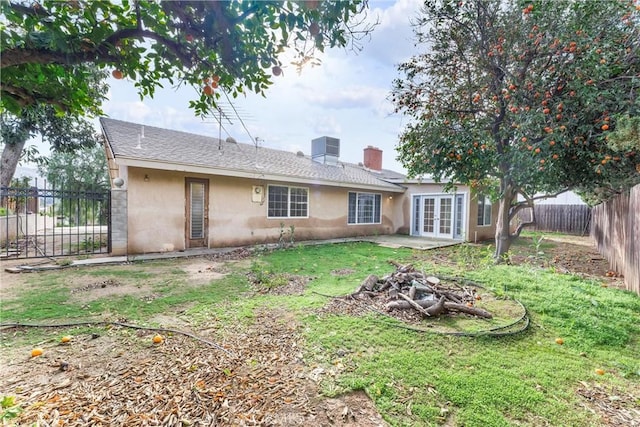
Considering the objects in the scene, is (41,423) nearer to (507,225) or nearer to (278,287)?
(278,287)

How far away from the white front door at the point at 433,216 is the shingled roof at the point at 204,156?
1.39 metres

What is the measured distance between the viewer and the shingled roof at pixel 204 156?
8.00 metres

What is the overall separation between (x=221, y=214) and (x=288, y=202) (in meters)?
2.68

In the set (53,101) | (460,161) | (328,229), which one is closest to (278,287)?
(53,101)

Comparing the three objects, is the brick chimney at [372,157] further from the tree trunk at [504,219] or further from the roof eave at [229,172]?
the tree trunk at [504,219]

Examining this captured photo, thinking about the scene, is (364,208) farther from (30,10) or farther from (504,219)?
(30,10)

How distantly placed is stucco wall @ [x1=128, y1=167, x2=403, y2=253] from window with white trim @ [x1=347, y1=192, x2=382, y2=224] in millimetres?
446

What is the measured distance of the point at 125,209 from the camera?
25.2ft

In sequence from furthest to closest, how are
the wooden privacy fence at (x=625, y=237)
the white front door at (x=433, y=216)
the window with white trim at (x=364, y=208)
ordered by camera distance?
the window with white trim at (x=364, y=208) → the white front door at (x=433, y=216) → the wooden privacy fence at (x=625, y=237)

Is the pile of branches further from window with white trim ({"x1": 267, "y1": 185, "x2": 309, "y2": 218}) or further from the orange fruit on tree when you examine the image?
window with white trim ({"x1": 267, "y1": 185, "x2": 309, "y2": 218})

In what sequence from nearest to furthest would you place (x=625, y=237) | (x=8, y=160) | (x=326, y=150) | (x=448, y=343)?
(x=448, y=343) → (x=625, y=237) → (x=8, y=160) → (x=326, y=150)

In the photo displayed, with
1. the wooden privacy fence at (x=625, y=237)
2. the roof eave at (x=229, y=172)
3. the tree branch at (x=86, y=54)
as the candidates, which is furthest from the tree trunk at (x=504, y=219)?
the tree branch at (x=86, y=54)

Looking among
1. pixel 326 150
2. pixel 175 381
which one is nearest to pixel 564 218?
pixel 326 150

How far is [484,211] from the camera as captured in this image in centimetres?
1340
